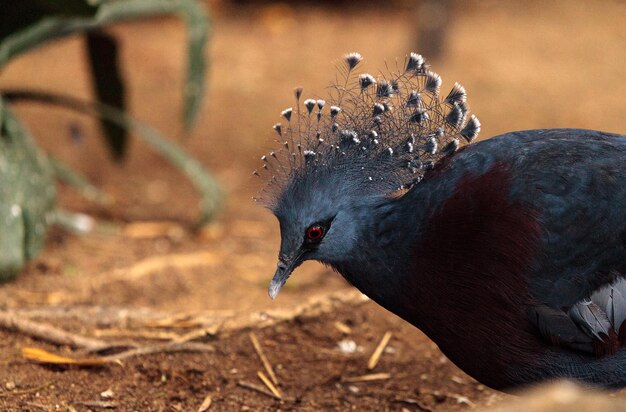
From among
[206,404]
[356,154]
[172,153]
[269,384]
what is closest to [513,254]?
[356,154]

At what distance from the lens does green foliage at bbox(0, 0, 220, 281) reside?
4.20 m

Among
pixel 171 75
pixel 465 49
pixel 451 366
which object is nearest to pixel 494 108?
pixel 465 49

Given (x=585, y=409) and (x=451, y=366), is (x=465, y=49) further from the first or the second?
(x=585, y=409)

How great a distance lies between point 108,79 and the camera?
530cm

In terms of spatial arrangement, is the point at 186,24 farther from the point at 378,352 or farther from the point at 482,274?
the point at 482,274

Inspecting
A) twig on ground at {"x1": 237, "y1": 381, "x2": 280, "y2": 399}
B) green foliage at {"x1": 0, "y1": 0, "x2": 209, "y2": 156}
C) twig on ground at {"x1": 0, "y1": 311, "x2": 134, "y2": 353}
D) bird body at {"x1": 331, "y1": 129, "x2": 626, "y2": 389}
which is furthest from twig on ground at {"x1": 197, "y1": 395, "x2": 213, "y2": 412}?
green foliage at {"x1": 0, "y1": 0, "x2": 209, "y2": 156}

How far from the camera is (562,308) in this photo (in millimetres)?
2824

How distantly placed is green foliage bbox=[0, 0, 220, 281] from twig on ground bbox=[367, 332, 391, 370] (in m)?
1.83

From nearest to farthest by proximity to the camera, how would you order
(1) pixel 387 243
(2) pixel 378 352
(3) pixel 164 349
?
(1) pixel 387 243
(3) pixel 164 349
(2) pixel 378 352

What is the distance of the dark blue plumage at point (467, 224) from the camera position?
2.82m

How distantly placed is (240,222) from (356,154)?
10.1 ft

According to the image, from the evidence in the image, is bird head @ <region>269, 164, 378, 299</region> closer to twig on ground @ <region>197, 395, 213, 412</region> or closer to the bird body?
the bird body

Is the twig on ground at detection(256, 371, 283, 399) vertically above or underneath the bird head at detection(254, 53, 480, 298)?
underneath

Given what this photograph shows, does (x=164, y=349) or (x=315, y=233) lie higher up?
(x=315, y=233)
